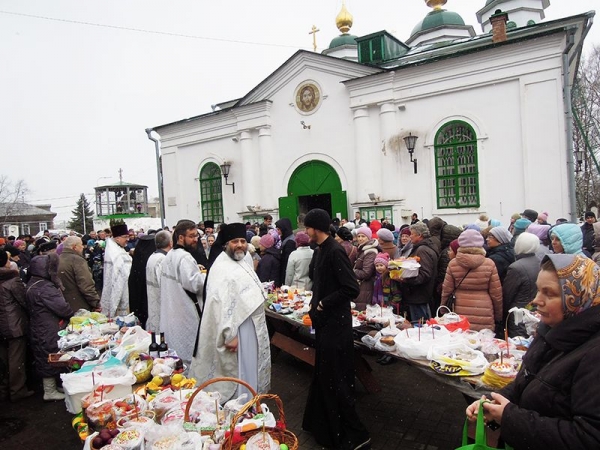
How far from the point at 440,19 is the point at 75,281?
2286 centimetres

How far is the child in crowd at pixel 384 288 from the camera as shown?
6.12 metres

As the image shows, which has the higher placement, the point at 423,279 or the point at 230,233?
the point at 230,233

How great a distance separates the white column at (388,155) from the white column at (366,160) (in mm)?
246

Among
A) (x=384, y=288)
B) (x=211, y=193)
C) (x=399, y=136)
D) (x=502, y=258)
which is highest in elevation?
(x=399, y=136)

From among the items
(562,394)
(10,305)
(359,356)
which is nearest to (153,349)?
(359,356)

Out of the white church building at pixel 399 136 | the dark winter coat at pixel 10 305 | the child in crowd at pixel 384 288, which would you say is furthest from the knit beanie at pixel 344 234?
the white church building at pixel 399 136

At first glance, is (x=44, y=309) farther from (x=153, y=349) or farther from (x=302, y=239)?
(x=302, y=239)

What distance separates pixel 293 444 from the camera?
2.53 m

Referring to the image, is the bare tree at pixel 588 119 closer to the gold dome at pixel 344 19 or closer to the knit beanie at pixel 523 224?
the gold dome at pixel 344 19

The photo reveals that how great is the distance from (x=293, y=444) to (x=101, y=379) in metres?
1.90

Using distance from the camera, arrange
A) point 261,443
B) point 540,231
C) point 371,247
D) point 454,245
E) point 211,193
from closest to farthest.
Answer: point 261,443 < point 454,245 < point 371,247 < point 540,231 < point 211,193

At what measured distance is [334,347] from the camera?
412cm

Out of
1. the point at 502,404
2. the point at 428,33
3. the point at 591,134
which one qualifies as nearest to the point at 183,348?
the point at 502,404

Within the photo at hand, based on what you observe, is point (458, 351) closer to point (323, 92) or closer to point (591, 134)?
point (323, 92)
